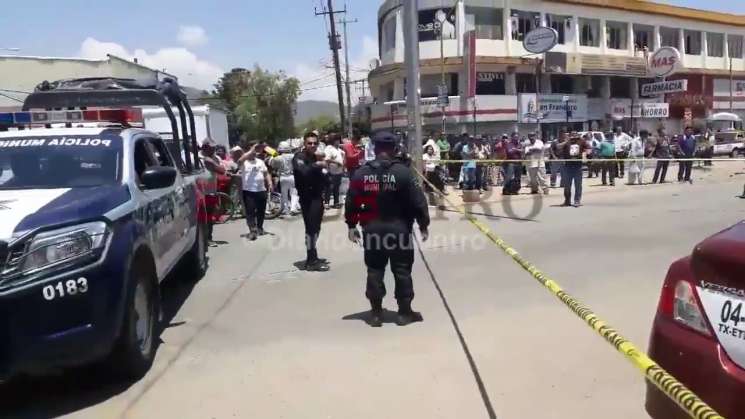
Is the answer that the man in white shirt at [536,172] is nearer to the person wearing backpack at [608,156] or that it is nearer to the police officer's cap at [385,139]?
the person wearing backpack at [608,156]

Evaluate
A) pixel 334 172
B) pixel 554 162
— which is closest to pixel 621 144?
pixel 554 162

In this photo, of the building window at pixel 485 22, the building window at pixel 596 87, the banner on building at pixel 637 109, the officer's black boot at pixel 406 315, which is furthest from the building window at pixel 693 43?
the officer's black boot at pixel 406 315

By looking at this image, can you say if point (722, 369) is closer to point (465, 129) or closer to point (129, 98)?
point (129, 98)

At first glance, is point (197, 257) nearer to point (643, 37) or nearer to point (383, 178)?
point (383, 178)

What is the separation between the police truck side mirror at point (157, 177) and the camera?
495 centimetres

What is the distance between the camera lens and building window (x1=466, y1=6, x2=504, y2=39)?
37.3 metres

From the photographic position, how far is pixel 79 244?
3.93 meters

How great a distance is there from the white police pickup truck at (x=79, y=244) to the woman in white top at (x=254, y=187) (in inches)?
177

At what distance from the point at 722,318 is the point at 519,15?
1527 inches

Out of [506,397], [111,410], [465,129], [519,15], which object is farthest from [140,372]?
[519,15]

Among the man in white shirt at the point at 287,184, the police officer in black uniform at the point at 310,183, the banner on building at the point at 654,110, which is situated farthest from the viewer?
the banner on building at the point at 654,110

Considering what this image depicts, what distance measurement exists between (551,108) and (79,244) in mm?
37058

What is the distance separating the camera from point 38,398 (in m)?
4.39

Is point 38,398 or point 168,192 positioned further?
point 168,192
